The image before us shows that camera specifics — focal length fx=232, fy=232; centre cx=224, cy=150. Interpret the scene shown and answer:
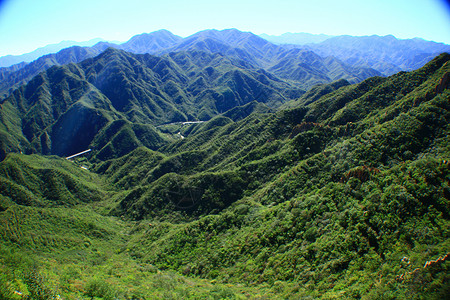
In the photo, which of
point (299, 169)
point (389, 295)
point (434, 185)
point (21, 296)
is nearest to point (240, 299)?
point (389, 295)

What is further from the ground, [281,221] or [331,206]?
[331,206]

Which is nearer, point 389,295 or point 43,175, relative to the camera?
point 389,295

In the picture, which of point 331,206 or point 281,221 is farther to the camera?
point 281,221

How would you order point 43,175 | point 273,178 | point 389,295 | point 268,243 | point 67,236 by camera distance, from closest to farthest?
1. point 389,295
2. point 268,243
3. point 67,236
4. point 273,178
5. point 43,175

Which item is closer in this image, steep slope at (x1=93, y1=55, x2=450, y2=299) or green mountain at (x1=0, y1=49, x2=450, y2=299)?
green mountain at (x1=0, y1=49, x2=450, y2=299)

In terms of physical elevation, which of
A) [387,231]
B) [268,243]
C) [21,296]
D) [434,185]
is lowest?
[268,243]

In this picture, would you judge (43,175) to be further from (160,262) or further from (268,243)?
(268,243)

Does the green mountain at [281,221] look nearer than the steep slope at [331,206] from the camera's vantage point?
Yes

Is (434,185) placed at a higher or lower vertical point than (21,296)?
lower
